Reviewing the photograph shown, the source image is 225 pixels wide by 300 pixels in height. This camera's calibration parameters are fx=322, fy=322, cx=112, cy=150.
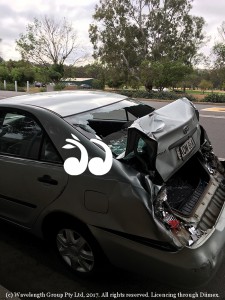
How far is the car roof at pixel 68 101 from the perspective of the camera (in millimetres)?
2888

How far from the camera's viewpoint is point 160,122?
2.55 metres

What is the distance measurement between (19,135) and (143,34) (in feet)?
107

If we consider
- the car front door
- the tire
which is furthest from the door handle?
the tire

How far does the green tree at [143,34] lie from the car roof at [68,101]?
Result: 30283 millimetres

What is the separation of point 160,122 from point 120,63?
106ft

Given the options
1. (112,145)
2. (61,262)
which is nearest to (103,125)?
(112,145)

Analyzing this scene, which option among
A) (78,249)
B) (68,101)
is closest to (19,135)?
(68,101)

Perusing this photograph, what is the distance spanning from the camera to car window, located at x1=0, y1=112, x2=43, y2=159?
279 cm

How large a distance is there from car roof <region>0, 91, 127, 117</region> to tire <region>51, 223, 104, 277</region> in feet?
3.19

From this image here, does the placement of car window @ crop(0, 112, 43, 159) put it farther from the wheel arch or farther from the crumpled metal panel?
the crumpled metal panel

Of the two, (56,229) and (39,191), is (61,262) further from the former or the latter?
(39,191)

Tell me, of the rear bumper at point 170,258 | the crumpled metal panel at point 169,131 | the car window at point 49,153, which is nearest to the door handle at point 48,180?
the car window at point 49,153

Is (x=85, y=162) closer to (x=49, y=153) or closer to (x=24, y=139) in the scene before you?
(x=49, y=153)

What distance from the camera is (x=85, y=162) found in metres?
2.40
